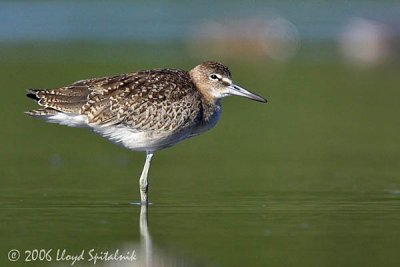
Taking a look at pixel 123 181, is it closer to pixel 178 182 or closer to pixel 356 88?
pixel 178 182

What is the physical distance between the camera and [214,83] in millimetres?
11438

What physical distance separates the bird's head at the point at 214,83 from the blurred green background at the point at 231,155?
0.87m

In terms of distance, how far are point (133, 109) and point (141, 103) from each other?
4.0 inches

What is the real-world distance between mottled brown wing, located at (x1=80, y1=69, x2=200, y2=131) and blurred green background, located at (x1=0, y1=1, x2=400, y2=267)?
0.69m

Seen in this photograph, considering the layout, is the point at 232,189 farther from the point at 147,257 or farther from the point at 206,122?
the point at 147,257

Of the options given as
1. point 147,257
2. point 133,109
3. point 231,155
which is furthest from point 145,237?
point 231,155

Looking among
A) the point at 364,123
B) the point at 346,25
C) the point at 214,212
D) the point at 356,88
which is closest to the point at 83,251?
the point at 214,212

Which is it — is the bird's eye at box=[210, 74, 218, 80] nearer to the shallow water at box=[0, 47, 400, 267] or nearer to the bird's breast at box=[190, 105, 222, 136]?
the bird's breast at box=[190, 105, 222, 136]

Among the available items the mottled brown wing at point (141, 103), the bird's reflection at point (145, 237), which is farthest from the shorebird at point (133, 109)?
the bird's reflection at point (145, 237)

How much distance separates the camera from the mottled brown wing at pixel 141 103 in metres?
10.7

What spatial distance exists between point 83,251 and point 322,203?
9.15 feet

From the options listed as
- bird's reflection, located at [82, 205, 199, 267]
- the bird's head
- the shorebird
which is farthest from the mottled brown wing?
bird's reflection, located at [82, 205, 199, 267]

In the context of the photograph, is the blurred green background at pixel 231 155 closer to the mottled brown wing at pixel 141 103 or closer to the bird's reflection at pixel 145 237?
the bird's reflection at pixel 145 237

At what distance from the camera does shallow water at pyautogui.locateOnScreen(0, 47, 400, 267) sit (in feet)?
28.5
